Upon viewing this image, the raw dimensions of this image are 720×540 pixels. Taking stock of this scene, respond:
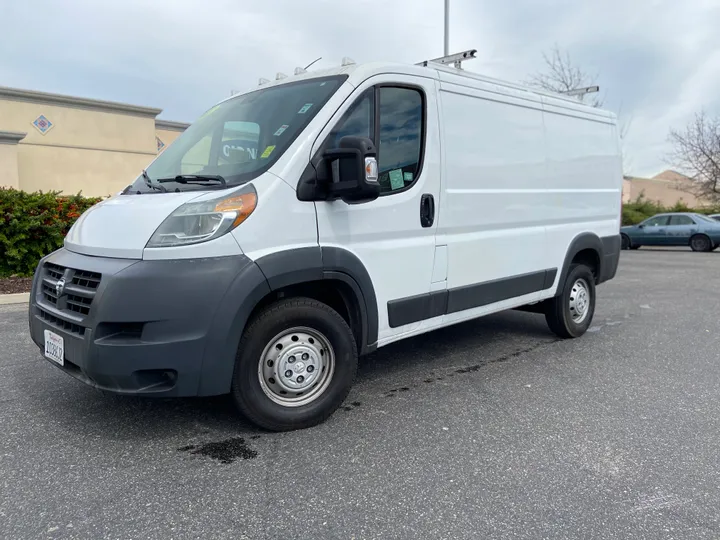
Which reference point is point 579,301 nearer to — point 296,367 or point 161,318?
point 296,367

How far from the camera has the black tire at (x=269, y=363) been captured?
3.20 m

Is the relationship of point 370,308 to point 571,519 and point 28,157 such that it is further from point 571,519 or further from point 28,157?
point 28,157

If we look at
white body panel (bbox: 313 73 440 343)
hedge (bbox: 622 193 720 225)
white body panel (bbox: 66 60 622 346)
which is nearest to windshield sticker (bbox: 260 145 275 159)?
white body panel (bbox: 66 60 622 346)

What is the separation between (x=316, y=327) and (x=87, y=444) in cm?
145

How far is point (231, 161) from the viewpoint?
3551mm

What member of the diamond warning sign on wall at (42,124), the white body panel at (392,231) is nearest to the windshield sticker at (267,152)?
the white body panel at (392,231)

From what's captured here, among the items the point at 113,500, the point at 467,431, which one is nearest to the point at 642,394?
the point at 467,431

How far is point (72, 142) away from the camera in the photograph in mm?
17828

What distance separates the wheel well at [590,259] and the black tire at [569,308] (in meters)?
0.10

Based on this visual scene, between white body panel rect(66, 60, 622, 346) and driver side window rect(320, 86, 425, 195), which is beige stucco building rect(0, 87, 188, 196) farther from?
driver side window rect(320, 86, 425, 195)

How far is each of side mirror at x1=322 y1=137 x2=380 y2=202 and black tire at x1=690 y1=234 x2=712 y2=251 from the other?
20730mm

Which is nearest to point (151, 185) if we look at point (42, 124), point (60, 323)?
point (60, 323)

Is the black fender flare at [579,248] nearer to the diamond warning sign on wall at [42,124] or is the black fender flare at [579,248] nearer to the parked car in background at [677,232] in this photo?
the parked car in background at [677,232]

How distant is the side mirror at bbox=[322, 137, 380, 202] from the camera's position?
3254 millimetres
